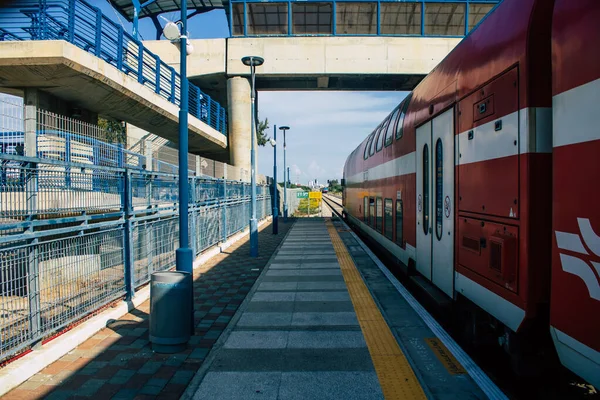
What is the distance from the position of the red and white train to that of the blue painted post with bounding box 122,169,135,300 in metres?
4.69

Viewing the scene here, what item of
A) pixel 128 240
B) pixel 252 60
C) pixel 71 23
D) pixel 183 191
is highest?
pixel 71 23

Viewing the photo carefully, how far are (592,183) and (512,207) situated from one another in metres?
0.95

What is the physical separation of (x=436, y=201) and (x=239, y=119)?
2112 cm

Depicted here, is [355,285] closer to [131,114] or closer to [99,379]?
[99,379]

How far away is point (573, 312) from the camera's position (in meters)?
2.64

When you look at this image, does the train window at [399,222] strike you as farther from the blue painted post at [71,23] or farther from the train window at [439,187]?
the blue painted post at [71,23]

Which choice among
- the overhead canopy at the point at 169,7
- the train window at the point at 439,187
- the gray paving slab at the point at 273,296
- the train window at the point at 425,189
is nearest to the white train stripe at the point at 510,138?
the train window at the point at 439,187

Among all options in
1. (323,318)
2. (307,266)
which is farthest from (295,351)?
(307,266)

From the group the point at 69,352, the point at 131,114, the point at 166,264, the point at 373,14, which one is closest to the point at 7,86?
the point at 131,114

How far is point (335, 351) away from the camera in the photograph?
15.9ft

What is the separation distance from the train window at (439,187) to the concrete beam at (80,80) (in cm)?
976

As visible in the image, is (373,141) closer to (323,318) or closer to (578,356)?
(323,318)

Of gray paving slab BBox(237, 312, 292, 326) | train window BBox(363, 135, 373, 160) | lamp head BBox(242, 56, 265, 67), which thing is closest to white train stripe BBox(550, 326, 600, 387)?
gray paving slab BBox(237, 312, 292, 326)

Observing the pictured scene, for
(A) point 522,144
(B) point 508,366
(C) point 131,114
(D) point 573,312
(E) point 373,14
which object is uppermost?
(E) point 373,14
